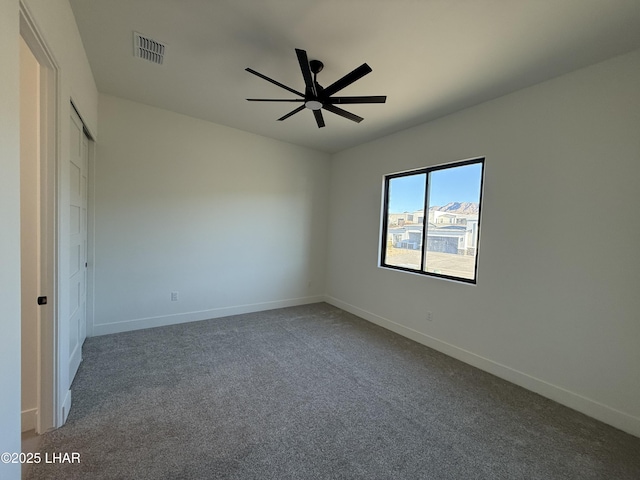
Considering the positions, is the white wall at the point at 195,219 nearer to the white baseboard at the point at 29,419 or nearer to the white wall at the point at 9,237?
the white baseboard at the point at 29,419

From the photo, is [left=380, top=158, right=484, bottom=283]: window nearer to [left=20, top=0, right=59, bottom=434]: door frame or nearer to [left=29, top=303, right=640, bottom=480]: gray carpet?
[left=29, top=303, right=640, bottom=480]: gray carpet

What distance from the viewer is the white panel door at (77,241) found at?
232 cm

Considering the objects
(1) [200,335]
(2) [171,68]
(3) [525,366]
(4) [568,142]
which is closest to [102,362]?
(1) [200,335]

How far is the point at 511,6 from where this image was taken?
5.64 ft

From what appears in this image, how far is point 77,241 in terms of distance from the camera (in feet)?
8.50

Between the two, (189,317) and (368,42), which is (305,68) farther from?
(189,317)

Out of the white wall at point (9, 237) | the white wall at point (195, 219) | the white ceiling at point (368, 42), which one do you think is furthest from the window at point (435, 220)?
the white wall at point (9, 237)

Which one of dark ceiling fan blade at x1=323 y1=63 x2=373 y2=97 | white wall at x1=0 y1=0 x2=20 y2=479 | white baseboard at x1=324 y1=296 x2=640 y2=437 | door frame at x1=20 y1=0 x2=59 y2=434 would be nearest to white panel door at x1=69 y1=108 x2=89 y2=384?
door frame at x1=20 y1=0 x2=59 y2=434

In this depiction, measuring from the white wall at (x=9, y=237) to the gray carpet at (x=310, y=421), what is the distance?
676mm

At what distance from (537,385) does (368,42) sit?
3.31m

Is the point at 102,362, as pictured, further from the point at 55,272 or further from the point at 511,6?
the point at 511,6

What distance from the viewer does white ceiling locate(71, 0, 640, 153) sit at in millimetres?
1805

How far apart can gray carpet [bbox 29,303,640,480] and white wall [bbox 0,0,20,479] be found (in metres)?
0.68

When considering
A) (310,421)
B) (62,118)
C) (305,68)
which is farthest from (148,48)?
(310,421)
